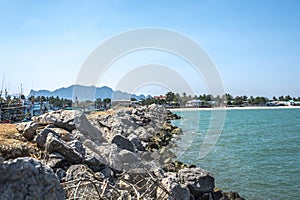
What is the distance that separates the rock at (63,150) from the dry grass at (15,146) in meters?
0.35

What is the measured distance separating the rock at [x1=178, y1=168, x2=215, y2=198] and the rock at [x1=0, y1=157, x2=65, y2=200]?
5.51 meters

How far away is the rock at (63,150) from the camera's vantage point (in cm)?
605

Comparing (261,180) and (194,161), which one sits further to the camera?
(194,161)

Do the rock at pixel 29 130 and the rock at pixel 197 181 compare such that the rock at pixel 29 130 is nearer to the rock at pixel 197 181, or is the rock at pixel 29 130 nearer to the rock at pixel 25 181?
the rock at pixel 197 181

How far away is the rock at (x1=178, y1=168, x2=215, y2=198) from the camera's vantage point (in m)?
7.49

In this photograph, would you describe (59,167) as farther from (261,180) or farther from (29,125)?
(261,180)

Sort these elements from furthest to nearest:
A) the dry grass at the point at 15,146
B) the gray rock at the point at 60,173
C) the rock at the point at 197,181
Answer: the rock at the point at 197,181, the dry grass at the point at 15,146, the gray rock at the point at 60,173

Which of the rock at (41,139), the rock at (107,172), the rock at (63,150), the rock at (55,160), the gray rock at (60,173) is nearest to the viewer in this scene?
the gray rock at (60,173)

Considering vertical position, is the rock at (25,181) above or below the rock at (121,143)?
above

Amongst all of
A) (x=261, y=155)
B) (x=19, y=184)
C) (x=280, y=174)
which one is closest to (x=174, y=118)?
(x=261, y=155)

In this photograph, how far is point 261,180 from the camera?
11414 millimetres

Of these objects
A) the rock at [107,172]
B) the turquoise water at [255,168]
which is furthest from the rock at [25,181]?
the turquoise water at [255,168]

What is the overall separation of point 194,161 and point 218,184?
400cm

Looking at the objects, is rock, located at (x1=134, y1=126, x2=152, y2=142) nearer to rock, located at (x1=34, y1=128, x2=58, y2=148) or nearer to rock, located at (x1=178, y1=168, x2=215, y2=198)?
rock, located at (x1=178, y1=168, x2=215, y2=198)
